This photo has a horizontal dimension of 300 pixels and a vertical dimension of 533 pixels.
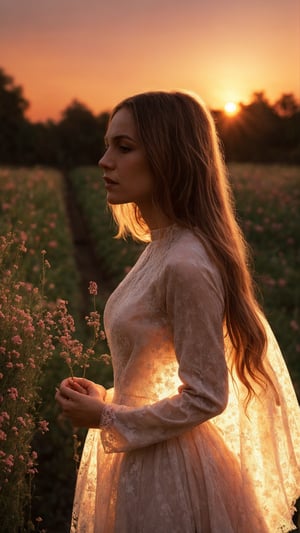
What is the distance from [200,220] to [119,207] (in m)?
0.58

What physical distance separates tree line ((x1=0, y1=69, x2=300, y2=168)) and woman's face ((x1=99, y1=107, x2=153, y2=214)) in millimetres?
48453

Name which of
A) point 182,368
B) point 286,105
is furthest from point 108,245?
point 286,105

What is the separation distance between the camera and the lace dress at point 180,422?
5.84 feet

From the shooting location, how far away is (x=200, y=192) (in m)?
1.96

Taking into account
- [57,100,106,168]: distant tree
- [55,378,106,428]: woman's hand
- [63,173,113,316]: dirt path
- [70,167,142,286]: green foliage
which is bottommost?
[63,173,113,316]: dirt path

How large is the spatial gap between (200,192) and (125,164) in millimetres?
246

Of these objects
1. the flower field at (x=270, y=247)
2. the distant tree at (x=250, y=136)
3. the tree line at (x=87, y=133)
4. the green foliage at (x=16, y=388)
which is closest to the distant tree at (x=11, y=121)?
the tree line at (x=87, y=133)

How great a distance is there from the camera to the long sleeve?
1761 mm

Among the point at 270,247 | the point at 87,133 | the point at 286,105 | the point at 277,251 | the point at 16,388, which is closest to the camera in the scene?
the point at 16,388

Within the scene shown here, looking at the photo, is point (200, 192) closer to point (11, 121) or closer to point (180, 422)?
point (180, 422)

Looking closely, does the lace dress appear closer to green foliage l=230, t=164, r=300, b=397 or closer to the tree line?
green foliage l=230, t=164, r=300, b=397

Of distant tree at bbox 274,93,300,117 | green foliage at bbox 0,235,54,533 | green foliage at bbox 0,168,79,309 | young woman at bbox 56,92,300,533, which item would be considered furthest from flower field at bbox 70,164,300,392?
distant tree at bbox 274,93,300,117

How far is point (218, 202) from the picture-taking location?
2029 millimetres

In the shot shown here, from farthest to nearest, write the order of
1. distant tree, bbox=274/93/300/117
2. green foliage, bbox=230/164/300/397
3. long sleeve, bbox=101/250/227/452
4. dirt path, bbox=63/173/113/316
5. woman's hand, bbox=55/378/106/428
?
distant tree, bbox=274/93/300/117 < dirt path, bbox=63/173/113/316 < green foliage, bbox=230/164/300/397 < woman's hand, bbox=55/378/106/428 < long sleeve, bbox=101/250/227/452
